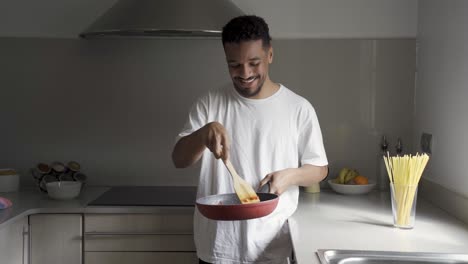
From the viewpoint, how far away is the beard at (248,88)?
1.79 metres

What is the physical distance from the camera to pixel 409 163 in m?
1.73

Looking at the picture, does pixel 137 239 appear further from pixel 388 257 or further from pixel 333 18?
pixel 333 18

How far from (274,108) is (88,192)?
3.73ft

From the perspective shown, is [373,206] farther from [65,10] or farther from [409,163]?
[65,10]

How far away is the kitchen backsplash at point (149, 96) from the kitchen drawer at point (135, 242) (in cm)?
49

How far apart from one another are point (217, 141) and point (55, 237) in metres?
1.04

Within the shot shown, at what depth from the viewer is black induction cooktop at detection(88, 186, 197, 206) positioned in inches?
91.2

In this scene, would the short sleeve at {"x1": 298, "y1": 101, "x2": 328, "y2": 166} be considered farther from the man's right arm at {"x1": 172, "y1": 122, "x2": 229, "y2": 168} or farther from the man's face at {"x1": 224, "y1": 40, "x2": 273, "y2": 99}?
the man's right arm at {"x1": 172, "y1": 122, "x2": 229, "y2": 168}

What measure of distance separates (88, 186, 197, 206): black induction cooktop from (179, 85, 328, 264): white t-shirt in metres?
0.49

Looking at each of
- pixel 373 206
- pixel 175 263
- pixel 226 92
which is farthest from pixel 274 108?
pixel 175 263

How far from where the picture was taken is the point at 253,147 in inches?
73.1

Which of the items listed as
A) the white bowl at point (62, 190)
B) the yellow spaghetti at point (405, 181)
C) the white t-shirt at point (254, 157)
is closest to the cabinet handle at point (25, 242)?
the white bowl at point (62, 190)

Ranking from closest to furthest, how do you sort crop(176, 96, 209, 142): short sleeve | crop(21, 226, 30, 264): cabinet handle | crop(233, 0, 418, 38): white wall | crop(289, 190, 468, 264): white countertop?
crop(289, 190, 468, 264): white countertop → crop(176, 96, 209, 142): short sleeve → crop(21, 226, 30, 264): cabinet handle → crop(233, 0, 418, 38): white wall

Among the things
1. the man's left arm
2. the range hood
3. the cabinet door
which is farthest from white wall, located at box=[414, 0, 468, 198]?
the cabinet door
